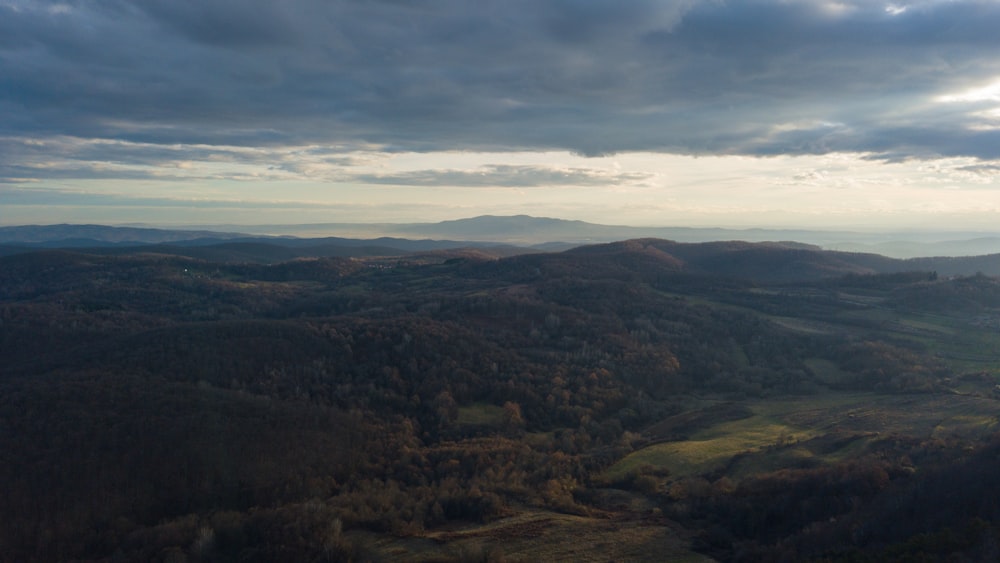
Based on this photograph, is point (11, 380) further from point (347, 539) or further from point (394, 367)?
point (347, 539)

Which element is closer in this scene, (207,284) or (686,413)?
(686,413)

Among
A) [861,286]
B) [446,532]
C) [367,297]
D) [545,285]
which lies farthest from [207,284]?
[861,286]

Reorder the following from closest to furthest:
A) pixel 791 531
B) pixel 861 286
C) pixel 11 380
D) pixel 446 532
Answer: pixel 791 531 → pixel 446 532 → pixel 11 380 → pixel 861 286

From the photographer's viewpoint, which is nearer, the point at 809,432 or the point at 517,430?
the point at 809,432

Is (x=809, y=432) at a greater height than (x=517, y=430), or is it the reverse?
(x=809, y=432)

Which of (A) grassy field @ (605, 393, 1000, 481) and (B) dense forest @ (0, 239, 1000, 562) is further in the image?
(A) grassy field @ (605, 393, 1000, 481)

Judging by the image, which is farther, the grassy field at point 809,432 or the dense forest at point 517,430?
the grassy field at point 809,432

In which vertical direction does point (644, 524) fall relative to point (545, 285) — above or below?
below

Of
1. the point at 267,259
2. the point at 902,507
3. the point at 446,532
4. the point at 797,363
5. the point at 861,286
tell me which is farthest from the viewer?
the point at 267,259
